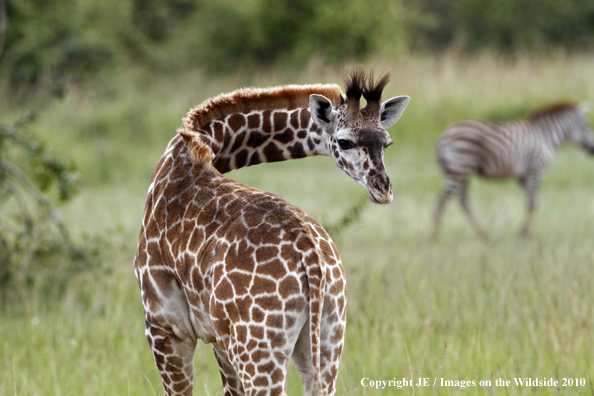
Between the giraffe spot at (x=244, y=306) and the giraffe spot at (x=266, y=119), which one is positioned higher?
the giraffe spot at (x=266, y=119)

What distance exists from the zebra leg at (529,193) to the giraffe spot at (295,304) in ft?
24.3

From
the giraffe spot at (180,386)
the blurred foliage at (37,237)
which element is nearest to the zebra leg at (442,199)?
the blurred foliage at (37,237)

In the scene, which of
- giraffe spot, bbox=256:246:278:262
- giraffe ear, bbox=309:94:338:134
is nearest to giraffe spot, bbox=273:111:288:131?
giraffe ear, bbox=309:94:338:134

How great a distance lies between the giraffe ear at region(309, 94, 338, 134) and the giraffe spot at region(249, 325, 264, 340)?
99cm

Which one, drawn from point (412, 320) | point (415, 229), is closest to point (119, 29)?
point (415, 229)

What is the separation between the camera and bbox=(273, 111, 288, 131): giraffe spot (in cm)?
325

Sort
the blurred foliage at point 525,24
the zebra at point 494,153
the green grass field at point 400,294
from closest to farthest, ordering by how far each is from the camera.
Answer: the green grass field at point 400,294 < the zebra at point 494,153 < the blurred foliage at point 525,24

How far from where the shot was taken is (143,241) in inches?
115

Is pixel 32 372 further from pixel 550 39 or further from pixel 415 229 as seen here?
pixel 550 39

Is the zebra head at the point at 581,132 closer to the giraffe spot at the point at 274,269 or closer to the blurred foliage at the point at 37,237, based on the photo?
the blurred foliage at the point at 37,237

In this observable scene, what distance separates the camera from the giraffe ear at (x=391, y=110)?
2.92 meters

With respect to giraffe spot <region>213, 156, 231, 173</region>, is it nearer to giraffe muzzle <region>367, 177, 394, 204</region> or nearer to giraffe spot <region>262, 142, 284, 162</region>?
giraffe spot <region>262, 142, 284, 162</region>

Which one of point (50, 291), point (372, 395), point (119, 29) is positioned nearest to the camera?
point (372, 395)

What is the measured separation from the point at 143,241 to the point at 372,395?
5.05 ft
